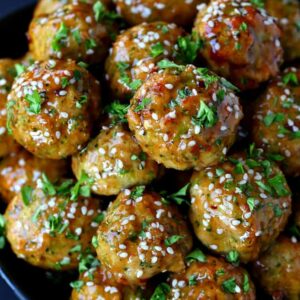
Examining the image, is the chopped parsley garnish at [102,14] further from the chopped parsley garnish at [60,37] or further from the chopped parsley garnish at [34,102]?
the chopped parsley garnish at [34,102]

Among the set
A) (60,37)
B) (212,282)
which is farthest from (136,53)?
(212,282)

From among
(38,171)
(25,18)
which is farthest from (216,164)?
(25,18)

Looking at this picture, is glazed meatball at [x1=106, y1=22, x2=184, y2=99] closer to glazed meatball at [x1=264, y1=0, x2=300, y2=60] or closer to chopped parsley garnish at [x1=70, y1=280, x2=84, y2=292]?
glazed meatball at [x1=264, y1=0, x2=300, y2=60]

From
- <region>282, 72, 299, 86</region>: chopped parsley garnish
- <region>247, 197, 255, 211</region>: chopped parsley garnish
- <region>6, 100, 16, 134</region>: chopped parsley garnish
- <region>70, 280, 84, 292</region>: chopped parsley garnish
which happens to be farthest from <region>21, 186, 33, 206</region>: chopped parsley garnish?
<region>282, 72, 299, 86</region>: chopped parsley garnish

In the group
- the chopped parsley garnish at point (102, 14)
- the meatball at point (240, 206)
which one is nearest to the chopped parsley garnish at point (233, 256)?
the meatball at point (240, 206)

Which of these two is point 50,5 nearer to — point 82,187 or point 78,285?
point 82,187

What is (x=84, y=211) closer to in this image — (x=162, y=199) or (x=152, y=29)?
(x=162, y=199)
